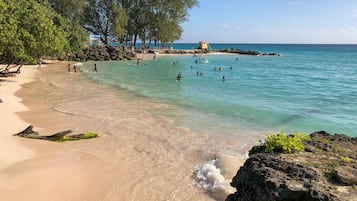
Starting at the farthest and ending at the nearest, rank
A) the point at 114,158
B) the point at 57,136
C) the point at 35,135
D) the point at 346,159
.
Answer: the point at 35,135
the point at 57,136
the point at 114,158
the point at 346,159

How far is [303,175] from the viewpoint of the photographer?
4742 millimetres

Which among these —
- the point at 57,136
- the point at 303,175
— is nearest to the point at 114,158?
the point at 57,136

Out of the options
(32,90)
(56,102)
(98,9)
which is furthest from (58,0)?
(56,102)

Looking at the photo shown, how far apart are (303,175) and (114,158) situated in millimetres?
7872

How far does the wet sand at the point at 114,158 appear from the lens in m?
8.73

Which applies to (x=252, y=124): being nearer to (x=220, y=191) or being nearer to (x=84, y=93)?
(x=220, y=191)

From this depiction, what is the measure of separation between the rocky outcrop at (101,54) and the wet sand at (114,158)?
144 ft

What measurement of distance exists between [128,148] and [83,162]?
208 cm

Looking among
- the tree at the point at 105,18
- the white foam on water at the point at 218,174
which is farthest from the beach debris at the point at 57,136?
the tree at the point at 105,18

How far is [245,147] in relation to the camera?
12766 mm

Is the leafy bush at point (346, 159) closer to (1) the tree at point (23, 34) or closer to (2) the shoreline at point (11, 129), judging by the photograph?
(2) the shoreline at point (11, 129)

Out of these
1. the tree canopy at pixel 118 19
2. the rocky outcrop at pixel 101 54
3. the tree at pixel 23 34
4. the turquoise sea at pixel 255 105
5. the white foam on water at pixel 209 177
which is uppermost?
the tree canopy at pixel 118 19

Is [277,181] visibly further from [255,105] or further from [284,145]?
[255,105]

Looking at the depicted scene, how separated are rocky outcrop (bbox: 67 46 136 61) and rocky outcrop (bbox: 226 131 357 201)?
60.0 meters
